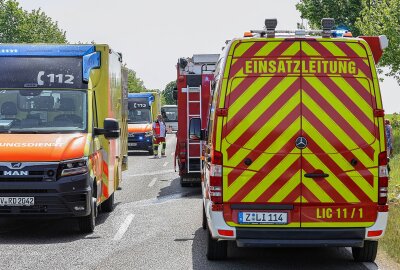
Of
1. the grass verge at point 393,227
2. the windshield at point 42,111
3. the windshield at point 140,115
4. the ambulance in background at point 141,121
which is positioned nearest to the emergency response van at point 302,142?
the grass verge at point 393,227

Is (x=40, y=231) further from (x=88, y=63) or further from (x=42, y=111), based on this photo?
(x=88, y=63)

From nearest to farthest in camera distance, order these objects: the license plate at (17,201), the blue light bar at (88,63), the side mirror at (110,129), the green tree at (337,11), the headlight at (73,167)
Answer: the license plate at (17,201)
the headlight at (73,167)
the side mirror at (110,129)
the blue light bar at (88,63)
the green tree at (337,11)

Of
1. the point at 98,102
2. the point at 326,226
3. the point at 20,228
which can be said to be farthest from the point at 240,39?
the point at 20,228

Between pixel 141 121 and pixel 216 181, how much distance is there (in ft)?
89.1

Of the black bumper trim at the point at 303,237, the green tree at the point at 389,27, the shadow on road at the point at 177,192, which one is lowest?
the shadow on road at the point at 177,192

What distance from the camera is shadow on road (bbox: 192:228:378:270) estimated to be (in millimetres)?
8594

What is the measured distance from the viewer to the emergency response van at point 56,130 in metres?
10.4

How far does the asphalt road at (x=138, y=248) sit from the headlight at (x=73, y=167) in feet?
3.01

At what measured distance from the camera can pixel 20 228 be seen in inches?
463

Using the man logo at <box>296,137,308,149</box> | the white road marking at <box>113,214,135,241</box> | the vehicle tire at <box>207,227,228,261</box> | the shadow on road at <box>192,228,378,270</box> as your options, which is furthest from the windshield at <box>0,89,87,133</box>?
the man logo at <box>296,137,308,149</box>

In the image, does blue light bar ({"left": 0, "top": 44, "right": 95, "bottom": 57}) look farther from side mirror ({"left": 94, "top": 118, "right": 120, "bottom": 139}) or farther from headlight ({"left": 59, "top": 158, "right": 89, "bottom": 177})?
headlight ({"left": 59, "top": 158, "right": 89, "bottom": 177})

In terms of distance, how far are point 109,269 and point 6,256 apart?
5.19ft

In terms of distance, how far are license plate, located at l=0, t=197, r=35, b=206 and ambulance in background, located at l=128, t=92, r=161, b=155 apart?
2368 centimetres

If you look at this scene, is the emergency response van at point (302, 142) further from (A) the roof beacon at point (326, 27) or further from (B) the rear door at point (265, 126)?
(A) the roof beacon at point (326, 27)
